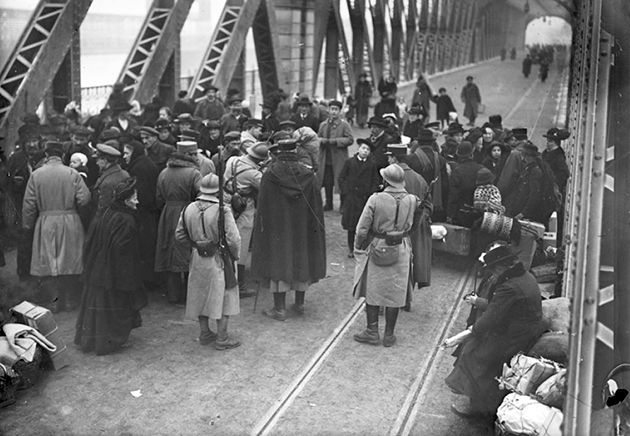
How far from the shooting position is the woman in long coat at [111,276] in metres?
6.71

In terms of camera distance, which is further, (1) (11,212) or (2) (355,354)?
(1) (11,212)

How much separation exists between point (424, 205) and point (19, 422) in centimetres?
447

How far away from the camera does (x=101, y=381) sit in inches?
246

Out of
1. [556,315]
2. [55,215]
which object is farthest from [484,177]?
[55,215]

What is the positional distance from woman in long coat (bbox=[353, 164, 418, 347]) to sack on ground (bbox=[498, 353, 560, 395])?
1866 mm

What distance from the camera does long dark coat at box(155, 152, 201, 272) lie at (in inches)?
313

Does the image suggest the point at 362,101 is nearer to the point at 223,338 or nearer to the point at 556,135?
the point at 556,135

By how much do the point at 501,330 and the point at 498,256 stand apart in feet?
1.87

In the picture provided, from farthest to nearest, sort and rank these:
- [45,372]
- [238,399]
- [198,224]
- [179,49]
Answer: [179,49] → [198,224] → [45,372] → [238,399]

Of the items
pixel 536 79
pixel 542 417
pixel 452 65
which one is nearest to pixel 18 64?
pixel 542 417

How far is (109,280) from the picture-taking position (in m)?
6.70

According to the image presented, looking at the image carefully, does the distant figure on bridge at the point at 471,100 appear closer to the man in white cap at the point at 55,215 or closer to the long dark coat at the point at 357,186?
the long dark coat at the point at 357,186

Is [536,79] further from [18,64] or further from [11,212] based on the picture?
[11,212]

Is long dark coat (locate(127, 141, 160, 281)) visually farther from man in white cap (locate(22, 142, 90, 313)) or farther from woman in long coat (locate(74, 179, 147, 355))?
woman in long coat (locate(74, 179, 147, 355))
